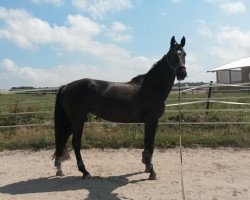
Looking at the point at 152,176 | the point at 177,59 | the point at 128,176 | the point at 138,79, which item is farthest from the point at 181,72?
the point at 128,176

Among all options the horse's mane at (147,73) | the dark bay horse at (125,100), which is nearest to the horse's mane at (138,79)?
the horse's mane at (147,73)

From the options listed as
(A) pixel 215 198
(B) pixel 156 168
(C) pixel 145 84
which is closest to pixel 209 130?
(B) pixel 156 168

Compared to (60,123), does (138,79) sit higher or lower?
higher

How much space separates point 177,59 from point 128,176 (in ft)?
6.83

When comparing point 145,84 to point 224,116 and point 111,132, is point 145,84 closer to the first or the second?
point 111,132

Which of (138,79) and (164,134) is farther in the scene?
(164,134)

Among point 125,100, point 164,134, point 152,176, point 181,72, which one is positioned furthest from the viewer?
point 164,134

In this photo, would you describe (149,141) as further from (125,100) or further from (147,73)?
(147,73)

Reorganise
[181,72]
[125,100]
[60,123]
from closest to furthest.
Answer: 1. [181,72]
2. [125,100]
3. [60,123]

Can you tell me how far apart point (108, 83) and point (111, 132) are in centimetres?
312

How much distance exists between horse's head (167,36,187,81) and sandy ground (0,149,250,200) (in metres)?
1.67

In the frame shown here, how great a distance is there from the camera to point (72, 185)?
19.6 feet

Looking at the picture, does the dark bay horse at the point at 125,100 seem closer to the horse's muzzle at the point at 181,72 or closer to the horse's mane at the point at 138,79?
the horse's mane at the point at 138,79

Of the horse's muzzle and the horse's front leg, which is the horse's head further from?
the horse's front leg
